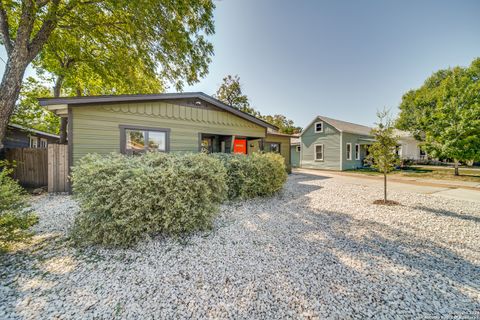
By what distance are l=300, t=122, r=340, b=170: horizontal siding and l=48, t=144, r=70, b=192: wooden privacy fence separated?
18072 millimetres

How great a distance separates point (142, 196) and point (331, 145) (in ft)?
56.2

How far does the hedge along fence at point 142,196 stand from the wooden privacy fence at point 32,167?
596 cm

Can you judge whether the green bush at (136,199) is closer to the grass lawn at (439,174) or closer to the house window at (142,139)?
the house window at (142,139)

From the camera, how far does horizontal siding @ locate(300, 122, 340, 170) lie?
16344mm

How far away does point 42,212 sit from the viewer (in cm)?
469

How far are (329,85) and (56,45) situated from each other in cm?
1650

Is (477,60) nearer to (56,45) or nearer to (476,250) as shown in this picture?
(476,250)

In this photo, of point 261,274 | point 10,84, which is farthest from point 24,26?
point 261,274

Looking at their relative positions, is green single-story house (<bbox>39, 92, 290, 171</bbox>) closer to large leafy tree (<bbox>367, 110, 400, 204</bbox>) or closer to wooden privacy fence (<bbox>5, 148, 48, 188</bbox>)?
wooden privacy fence (<bbox>5, 148, 48, 188</bbox>)

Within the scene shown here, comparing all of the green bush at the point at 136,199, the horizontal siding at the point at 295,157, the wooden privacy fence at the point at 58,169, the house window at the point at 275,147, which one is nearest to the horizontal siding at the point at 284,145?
the house window at the point at 275,147

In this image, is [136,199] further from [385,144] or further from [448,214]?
[448,214]

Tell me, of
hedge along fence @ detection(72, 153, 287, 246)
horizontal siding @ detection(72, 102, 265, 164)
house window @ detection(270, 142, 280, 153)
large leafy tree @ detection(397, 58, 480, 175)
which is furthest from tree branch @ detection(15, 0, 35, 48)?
large leafy tree @ detection(397, 58, 480, 175)

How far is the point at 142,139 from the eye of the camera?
730 centimetres

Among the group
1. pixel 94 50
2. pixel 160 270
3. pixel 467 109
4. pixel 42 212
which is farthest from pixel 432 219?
pixel 94 50
